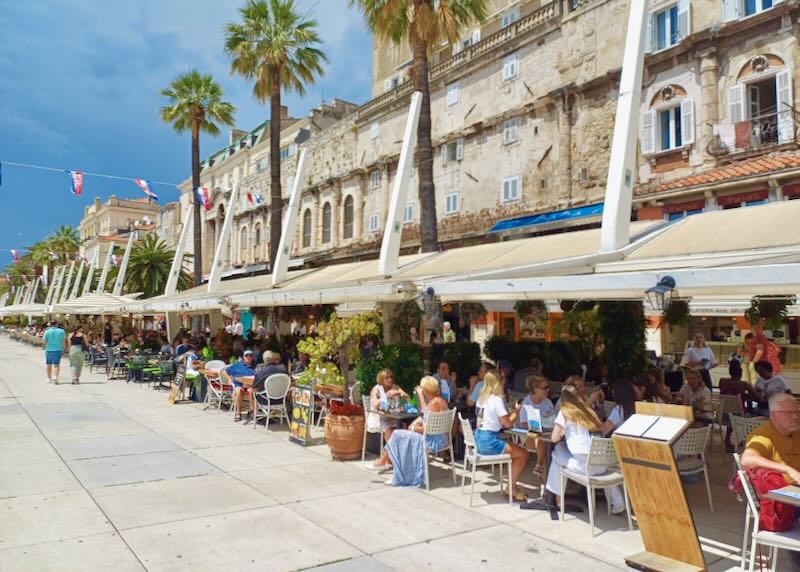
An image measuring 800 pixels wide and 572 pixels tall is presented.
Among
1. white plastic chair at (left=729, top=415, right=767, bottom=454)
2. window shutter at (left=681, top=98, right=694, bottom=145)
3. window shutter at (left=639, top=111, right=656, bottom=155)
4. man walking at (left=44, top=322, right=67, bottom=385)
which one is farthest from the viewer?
window shutter at (left=639, top=111, right=656, bottom=155)

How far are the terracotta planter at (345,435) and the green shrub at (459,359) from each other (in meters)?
3.47

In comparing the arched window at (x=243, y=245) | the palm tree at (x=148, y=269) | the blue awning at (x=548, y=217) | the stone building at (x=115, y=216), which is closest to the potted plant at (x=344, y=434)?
the blue awning at (x=548, y=217)

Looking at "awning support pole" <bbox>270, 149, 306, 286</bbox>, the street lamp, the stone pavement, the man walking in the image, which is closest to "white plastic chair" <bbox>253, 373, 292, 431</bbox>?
the stone pavement

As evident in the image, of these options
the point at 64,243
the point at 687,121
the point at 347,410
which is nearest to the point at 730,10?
the point at 687,121

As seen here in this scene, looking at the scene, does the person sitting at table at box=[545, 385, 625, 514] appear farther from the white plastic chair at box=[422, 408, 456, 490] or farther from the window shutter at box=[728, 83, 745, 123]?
the window shutter at box=[728, 83, 745, 123]

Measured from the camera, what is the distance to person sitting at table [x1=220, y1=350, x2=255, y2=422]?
11134mm

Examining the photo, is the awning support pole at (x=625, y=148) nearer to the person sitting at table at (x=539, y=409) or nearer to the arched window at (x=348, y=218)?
the person sitting at table at (x=539, y=409)

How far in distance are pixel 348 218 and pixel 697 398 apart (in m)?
24.1

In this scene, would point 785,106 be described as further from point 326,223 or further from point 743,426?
point 326,223

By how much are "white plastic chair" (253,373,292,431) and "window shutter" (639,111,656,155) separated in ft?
41.9

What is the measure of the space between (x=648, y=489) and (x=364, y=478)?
11.6 feet

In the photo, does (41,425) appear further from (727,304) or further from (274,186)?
(727,304)

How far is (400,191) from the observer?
417 inches

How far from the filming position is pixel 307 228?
34.3 metres
